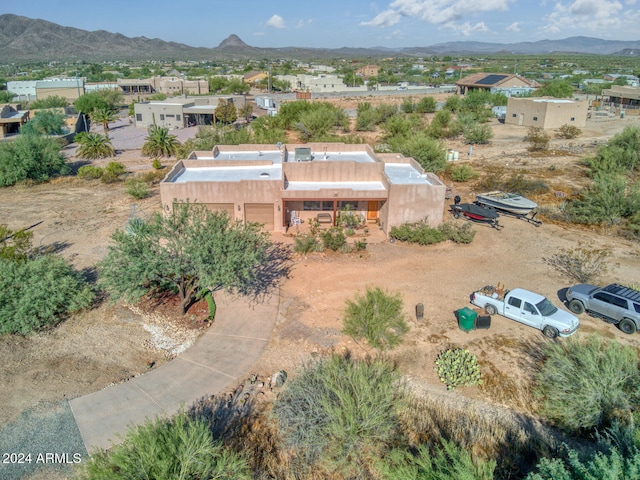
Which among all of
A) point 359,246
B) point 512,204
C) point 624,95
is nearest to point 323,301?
point 359,246

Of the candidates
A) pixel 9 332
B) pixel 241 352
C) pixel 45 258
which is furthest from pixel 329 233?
pixel 9 332

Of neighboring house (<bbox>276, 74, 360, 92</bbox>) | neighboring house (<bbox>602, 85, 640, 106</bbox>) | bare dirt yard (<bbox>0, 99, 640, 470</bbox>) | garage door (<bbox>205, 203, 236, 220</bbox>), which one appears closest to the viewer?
bare dirt yard (<bbox>0, 99, 640, 470</bbox>)

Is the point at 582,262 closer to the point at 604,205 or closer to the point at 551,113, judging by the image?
the point at 604,205

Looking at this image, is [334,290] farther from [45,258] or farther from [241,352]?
[45,258]

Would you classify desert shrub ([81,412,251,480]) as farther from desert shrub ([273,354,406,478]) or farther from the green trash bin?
the green trash bin

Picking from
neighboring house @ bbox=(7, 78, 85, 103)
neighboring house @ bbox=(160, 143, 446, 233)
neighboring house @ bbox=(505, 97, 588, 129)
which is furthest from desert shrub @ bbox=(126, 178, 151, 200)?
neighboring house @ bbox=(7, 78, 85, 103)
